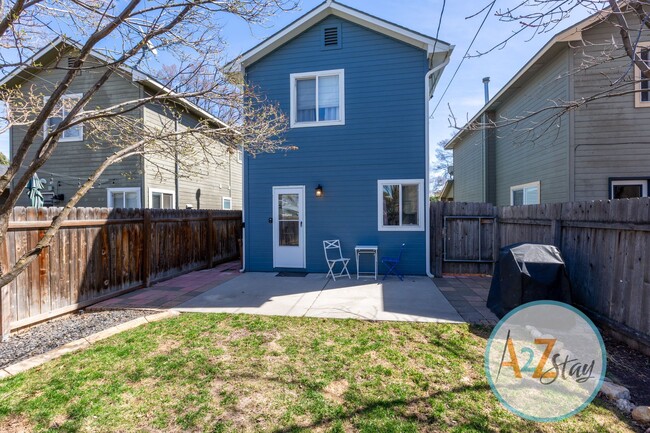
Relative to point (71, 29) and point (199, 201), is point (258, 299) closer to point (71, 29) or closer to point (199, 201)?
point (71, 29)

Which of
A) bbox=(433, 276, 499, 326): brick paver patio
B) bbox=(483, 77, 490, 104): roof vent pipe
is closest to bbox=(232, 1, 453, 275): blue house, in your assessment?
bbox=(433, 276, 499, 326): brick paver patio

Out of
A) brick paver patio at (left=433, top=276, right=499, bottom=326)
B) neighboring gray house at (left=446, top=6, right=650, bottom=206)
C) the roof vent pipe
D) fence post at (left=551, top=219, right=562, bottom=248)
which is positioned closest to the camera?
brick paver patio at (left=433, top=276, right=499, bottom=326)

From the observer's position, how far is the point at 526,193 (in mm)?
9320

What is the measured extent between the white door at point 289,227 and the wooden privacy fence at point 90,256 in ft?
7.39

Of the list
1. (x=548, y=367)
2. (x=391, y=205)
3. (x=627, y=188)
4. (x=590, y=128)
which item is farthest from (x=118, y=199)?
(x=627, y=188)

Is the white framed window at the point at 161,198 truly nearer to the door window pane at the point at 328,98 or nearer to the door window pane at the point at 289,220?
the door window pane at the point at 289,220

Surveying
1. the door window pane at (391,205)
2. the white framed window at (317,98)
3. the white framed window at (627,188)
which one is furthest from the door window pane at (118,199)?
the white framed window at (627,188)

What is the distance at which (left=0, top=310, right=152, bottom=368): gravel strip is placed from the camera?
137 inches

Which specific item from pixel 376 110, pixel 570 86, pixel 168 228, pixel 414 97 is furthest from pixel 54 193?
pixel 570 86

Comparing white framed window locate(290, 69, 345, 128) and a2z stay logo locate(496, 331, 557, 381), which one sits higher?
white framed window locate(290, 69, 345, 128)

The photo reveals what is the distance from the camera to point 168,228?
23.8 feet

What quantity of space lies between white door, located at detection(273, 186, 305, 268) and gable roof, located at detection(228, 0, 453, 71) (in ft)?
10.3

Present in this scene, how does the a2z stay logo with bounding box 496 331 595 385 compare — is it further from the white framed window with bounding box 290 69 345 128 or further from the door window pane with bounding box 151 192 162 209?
the door window pane with bounding box 151 192 162 209

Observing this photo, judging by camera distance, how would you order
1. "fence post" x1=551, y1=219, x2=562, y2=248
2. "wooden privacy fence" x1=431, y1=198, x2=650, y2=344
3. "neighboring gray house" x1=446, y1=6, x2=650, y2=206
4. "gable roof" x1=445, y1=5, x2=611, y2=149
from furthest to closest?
"neighboring gray house" x1=446, y1=6, x2=650, y2=206, "gable roof" x1=445, y1=5, x2=611, y2=149, "fence post" x1=551, y1=219, x2=562, y2=248, "wooden privacy fence" x1=431, y1=198, x2=650, y2=344
